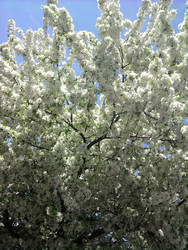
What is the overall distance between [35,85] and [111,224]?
606 cm

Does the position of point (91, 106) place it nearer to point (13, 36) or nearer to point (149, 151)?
point (149, 151)

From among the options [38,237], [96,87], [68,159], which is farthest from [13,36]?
[38,237]

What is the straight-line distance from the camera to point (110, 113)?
8.84m

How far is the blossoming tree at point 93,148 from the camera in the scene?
8.08 meters

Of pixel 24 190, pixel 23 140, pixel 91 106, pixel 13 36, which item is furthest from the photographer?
pixel 13 36

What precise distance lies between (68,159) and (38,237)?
137 inches

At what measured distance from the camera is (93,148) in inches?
405

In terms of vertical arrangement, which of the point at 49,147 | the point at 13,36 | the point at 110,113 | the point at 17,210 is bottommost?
the point at 17,210

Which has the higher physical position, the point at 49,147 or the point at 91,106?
the point at 91,106

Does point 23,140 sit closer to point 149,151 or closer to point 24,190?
point 24,190

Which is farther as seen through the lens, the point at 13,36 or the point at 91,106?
the point at 13,36

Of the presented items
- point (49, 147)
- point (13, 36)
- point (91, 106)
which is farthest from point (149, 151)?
point (13, 36)

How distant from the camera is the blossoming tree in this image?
26.5 ft

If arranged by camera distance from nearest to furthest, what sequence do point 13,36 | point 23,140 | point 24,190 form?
point 23,140
point 24,190
point 13,36
